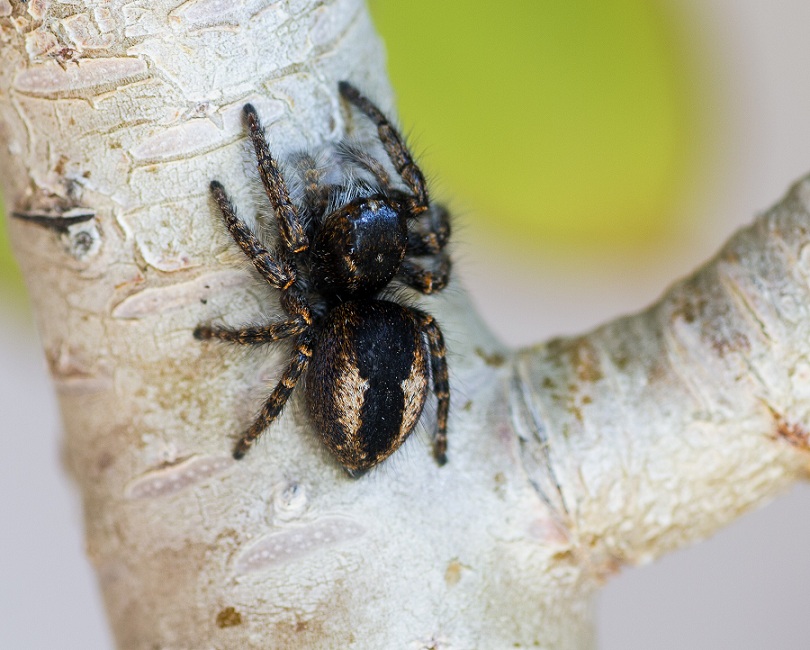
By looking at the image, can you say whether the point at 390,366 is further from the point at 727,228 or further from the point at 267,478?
the point at 727,228

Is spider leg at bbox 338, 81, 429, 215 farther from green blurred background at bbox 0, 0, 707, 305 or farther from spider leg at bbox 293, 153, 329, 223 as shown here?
green blurred background at bbox 0, 0, 707, 305

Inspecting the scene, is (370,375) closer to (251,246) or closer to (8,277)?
(251,246)

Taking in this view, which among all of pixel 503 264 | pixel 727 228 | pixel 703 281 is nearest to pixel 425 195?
pixel 703 281

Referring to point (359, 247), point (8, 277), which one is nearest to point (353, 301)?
point (359, 247)

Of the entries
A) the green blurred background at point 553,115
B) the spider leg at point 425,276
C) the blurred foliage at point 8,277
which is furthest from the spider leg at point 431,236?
the blurred foliage at point 8,277

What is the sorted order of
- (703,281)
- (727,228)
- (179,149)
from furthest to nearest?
1. (727,228)
2. (703,281)
3. (179,149)

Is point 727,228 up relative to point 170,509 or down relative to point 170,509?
up

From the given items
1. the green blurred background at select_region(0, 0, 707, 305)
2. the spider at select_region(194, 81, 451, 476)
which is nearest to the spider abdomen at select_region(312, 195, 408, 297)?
the spider at select_region(194, 81, 451, 476)
